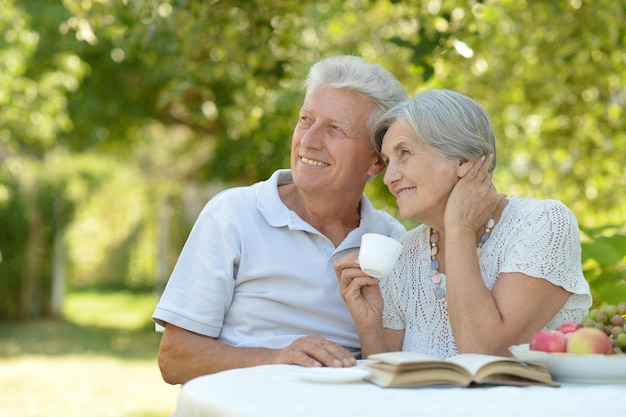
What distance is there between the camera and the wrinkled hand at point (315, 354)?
255cm

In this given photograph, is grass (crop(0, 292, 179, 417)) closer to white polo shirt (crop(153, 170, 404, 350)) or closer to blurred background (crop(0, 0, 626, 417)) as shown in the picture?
blurred background (crop(0, 0, 626, 417))

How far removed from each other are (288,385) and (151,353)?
34.8 feet

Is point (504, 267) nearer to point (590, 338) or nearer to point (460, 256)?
point (460, 256)

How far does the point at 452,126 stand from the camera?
8.97 feet

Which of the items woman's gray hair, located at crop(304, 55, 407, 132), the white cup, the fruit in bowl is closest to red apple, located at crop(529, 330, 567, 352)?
the fruit in bowl

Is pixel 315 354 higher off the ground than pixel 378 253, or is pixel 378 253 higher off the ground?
pixel 378 253

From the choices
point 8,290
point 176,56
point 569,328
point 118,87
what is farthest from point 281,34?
point 8,290

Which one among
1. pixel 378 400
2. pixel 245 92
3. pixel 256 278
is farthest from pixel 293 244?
pixel 245 92

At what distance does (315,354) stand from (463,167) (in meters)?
0.72

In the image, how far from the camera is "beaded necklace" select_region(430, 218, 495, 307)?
2.82m

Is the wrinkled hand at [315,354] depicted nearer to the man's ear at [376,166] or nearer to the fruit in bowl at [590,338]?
the fruit in bowl at [590,338]

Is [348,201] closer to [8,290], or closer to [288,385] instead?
[288,385]

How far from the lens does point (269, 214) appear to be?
10.3 feet

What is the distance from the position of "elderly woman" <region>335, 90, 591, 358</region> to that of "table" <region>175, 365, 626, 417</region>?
549mm
